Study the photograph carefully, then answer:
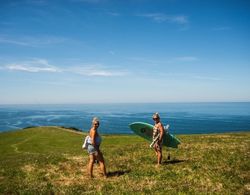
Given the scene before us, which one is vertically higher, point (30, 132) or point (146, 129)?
point (146, 129)

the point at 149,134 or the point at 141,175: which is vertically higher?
the point at 149,134

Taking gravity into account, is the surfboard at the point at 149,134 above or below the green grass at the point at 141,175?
above

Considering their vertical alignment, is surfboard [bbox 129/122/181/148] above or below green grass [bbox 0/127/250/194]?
above

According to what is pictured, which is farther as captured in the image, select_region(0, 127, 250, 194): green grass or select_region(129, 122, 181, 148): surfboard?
select_region(129, 122, 181, 148): surfboard

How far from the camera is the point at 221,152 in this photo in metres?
20.9

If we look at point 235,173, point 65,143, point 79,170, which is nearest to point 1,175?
point 79,170

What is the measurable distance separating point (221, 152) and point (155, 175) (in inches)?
329

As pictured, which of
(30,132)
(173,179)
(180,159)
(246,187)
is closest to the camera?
(246,187)

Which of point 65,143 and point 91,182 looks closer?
point 91,182

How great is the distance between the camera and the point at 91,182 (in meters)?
14.0

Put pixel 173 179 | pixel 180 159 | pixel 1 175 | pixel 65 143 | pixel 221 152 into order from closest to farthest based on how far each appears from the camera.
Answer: pixel 173 179, pixel 1 175, pixel 180 159, pixel 221 152, pixel 65 143

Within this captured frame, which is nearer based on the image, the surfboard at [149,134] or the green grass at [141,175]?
the green grass at [141,175]

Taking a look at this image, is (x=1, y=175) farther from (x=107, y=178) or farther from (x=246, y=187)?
(x=246, y=187)

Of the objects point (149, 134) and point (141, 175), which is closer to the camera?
point (141, 175)
